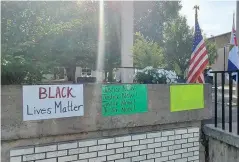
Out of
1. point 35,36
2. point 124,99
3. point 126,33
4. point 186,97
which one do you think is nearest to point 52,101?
point 124,99

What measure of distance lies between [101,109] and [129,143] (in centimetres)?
63

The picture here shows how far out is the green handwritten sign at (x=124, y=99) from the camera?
3.66 m

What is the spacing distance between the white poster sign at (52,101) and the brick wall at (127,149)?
0.36 metres

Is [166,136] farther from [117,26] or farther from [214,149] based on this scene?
[117,26]

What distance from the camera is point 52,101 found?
329 centimetres

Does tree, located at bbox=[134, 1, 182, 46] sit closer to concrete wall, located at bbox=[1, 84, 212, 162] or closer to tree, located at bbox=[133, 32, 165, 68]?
tree, located at bbox=[133, 32, 165, 68]

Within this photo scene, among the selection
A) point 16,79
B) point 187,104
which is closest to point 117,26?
point 187,104

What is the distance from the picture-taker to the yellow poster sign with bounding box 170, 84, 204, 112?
419 centimetres

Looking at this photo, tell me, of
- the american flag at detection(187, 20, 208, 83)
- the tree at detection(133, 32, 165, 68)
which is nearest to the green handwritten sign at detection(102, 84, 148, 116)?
the american flag at detection(187, 20, 208, 83)

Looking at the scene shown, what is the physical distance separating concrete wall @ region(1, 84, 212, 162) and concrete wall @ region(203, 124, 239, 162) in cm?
24

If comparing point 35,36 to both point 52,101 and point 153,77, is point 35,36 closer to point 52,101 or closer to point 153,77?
point 52,101

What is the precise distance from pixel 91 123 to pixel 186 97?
5.22 feet

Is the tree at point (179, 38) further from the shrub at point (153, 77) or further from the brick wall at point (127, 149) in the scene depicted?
the brick wall at point (127, 149)

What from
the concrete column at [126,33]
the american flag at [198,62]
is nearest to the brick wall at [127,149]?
the american flag at [198,62]
